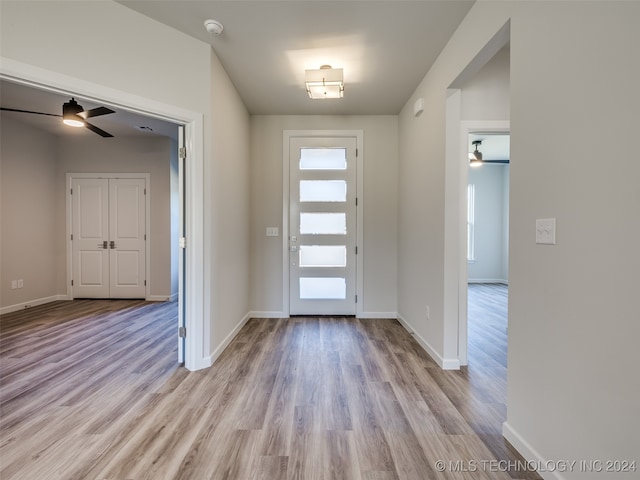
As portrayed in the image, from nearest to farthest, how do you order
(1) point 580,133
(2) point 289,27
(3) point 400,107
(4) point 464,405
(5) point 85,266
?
1. (1) point 580,133
2. (4) point 464,405
3. (2) point 289,27
4. (3) point 400,107
5. (5) point 85,266

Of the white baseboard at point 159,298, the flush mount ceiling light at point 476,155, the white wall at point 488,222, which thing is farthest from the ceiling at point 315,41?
the white wall at point 488,222

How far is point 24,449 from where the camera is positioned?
4.78ft

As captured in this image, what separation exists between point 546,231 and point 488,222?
6132mm

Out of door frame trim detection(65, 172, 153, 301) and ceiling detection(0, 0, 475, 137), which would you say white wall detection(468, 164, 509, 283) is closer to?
ceiling detection(0, 0, 475, 137)

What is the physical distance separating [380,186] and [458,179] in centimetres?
147

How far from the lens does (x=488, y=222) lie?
6578mm

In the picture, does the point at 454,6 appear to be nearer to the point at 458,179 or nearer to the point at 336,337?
the point at 458,179

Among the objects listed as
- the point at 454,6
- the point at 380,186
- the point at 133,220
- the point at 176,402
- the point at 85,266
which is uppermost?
the point at 454,6

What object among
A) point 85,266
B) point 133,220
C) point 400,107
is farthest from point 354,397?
point 85,266

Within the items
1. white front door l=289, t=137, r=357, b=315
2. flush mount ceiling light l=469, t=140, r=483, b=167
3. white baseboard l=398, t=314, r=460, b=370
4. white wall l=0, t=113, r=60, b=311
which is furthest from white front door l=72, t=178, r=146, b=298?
flush mount ceiling light l=469, t=140, r=483, b=167

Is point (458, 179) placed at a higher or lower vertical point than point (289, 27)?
lower

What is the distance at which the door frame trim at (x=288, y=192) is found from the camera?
3.71 meters

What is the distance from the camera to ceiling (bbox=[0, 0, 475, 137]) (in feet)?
6.36

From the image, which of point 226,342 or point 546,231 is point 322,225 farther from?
point 546,231
